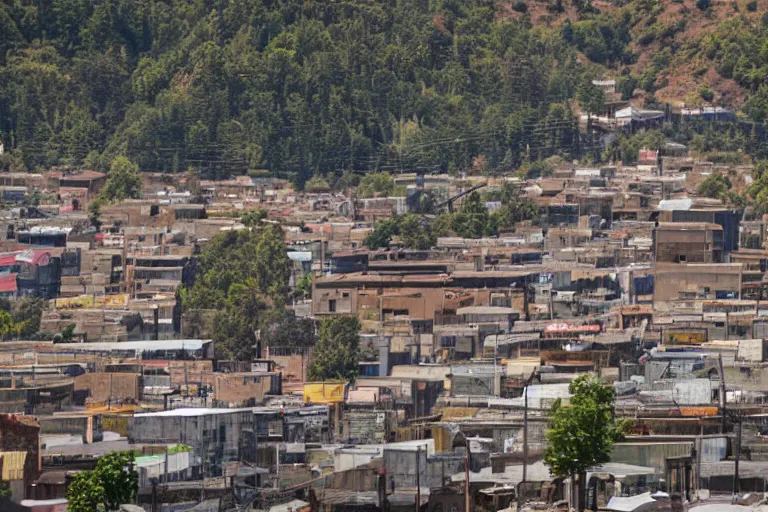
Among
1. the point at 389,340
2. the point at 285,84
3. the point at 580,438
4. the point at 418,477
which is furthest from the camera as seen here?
the point at 285,84

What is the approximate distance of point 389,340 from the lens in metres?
59.9

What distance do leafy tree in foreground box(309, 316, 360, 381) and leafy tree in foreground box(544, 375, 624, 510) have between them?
22.6 meters

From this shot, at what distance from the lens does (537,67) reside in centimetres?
12031

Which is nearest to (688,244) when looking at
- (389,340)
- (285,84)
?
(389,340)

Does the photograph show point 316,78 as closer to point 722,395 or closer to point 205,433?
point 722,395

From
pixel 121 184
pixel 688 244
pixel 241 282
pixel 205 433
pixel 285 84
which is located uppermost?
pixel 285 84

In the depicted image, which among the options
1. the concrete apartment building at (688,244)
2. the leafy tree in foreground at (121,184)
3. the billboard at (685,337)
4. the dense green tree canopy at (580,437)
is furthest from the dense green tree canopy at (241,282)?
the dense green tree canopy at (580,437)

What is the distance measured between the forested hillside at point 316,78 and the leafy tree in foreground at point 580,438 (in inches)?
2996

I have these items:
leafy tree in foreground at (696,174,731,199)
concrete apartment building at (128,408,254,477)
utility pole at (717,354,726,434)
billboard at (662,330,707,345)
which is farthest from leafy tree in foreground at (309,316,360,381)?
leafy tree in foreground at (696,174,731,199)

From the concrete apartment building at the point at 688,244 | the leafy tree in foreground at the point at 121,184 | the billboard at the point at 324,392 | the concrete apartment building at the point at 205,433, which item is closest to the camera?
the concrete apartment building at the point at 205,433

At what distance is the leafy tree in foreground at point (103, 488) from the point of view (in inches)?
1294

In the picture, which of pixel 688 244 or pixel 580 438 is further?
pixel 688 244

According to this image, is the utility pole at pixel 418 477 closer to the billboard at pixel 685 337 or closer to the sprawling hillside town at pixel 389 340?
the sprawling hillside town at pixel 389 340

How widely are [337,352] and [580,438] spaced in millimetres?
25610
